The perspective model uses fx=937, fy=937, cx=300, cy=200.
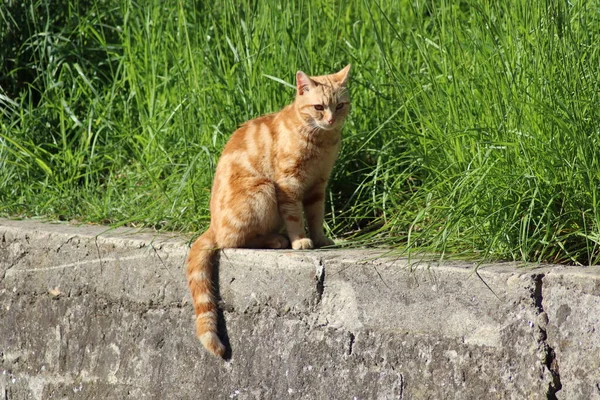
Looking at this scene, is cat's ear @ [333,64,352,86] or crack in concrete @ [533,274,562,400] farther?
cat's ear @ [333,64,352,86]

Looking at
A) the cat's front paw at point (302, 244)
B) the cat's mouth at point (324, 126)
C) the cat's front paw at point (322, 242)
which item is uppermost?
the cat's mouth at point (324, 126)

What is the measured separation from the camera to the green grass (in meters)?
3.12

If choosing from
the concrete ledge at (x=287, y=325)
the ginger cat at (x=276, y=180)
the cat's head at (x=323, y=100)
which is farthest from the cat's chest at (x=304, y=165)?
the concrete ledge at (x=287, y=325)

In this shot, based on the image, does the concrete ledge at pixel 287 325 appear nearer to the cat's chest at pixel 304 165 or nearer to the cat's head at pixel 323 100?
the cat's chest at pixel 304 165

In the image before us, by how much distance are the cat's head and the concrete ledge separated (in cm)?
59

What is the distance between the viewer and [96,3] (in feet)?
17.3

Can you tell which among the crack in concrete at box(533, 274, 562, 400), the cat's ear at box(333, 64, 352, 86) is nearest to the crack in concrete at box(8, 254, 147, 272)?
the cat's ear at box(333, 64, 352, 86)

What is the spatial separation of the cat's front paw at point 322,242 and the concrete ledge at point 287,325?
0.86 ft

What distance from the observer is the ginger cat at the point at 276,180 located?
3.52 m

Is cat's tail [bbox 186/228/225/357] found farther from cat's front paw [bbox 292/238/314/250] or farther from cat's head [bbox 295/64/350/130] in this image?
cat's head [bbox 295/64/350/130]

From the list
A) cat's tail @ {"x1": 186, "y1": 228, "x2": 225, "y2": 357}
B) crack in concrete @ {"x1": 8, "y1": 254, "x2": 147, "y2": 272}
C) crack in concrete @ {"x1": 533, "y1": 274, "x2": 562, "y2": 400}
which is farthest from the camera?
crack in concrete @ {"x1": 8, "y1": 254, "x2": 147, "y2": 272}

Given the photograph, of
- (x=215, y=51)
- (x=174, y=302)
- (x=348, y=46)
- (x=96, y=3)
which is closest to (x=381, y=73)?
(x=348, y=46)

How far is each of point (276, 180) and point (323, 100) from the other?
0.36m

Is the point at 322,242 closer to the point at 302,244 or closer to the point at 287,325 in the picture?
the point at 302,244
